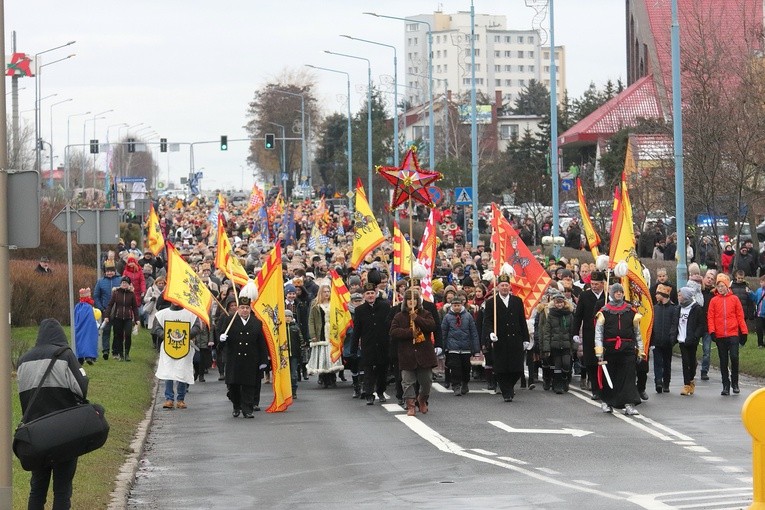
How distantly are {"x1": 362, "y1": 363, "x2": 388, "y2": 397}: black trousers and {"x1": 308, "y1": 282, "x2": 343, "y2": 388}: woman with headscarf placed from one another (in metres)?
1.88

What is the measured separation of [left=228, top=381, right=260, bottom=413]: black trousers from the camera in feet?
63.8

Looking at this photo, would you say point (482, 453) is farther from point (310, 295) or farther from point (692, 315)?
point (310, 295)

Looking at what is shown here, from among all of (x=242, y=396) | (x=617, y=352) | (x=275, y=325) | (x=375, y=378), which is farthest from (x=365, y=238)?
(x=617, y=352)

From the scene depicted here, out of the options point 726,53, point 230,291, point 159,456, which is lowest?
point 159,456

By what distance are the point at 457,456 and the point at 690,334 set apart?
23.4ft

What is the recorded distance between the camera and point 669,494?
12.4 meters

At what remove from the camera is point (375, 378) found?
829 inches

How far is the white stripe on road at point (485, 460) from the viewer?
12.0m

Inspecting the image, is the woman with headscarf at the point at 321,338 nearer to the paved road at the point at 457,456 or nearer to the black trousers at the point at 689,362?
the paved road at the point at 457,456

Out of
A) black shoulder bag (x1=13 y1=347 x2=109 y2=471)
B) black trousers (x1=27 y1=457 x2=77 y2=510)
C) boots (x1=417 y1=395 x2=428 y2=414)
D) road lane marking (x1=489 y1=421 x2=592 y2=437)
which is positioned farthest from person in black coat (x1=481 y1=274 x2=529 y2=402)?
black shoulder bag (x1=13 y1=347 x2=109 y2=471)

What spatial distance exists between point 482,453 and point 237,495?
10.6 ft

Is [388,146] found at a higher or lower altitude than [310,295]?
higher

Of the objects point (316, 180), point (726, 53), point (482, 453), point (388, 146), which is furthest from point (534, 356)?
point (316, 180)

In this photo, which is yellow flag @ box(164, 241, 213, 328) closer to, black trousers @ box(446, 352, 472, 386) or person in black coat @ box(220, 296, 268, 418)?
person in black coat @ box(220, 296, 268, 418)
